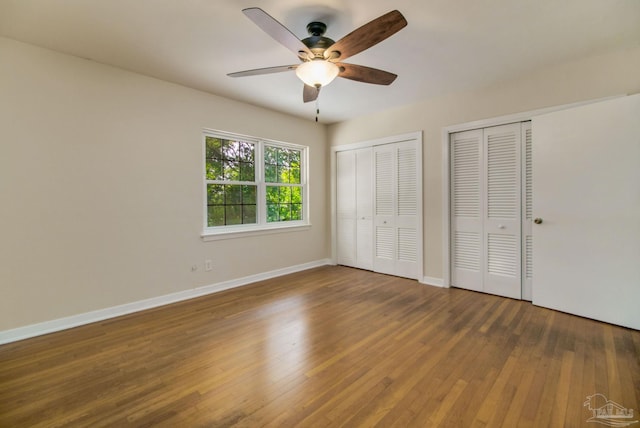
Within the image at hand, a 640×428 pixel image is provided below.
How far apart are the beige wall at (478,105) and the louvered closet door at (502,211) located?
326mm

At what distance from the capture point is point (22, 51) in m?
2.49

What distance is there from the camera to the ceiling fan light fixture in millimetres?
2135

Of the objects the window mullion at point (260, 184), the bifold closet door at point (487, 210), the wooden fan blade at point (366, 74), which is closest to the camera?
the wooden fan blade at point (366, 74)

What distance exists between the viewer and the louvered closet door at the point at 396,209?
4.21m

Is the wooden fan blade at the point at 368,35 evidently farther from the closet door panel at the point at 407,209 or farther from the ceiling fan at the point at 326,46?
the closet door panel at the point at 407,209

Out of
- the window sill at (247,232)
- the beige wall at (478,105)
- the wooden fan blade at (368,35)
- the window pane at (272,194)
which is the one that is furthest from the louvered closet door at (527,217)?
the window pane at (272,194)

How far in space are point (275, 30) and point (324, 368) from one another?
7.52 feet

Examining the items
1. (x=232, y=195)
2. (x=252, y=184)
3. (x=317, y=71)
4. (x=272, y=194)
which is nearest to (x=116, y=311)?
(x=232, y=195)

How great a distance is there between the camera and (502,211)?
135 inches

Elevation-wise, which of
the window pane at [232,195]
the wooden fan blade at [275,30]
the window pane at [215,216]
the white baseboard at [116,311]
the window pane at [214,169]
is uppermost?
the wooden fan blade at [275,30]

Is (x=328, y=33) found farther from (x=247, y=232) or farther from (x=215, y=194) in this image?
(x=247, y=232)

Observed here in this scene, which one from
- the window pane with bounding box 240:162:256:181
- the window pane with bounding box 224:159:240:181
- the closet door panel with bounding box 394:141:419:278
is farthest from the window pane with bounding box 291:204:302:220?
the closet door panel with bounding box 394:141:419:278

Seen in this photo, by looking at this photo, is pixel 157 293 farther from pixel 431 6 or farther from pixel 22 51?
pixel 431 6

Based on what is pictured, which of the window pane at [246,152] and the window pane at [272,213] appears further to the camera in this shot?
the window pane at [272,213]
